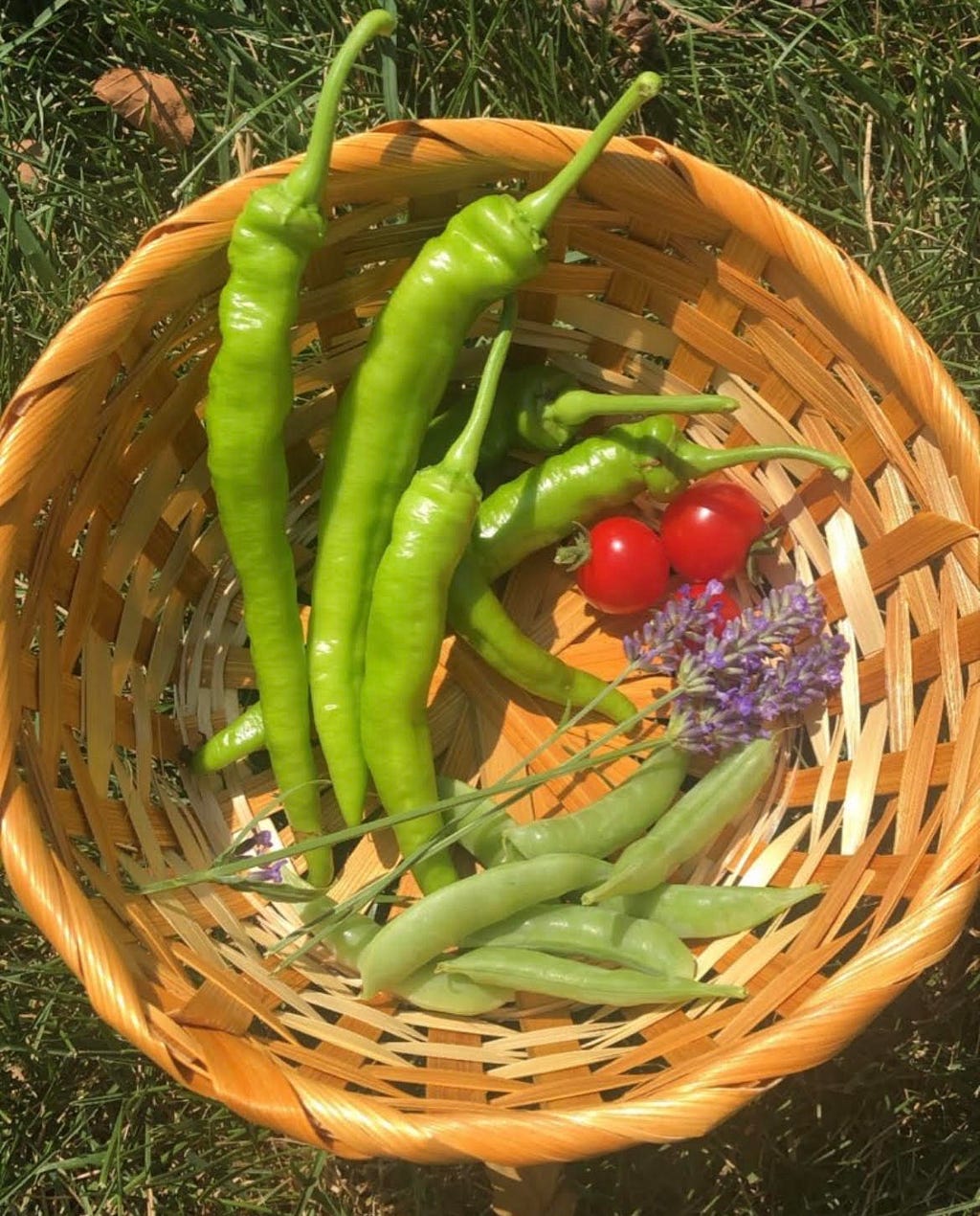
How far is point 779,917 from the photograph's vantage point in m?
1.97

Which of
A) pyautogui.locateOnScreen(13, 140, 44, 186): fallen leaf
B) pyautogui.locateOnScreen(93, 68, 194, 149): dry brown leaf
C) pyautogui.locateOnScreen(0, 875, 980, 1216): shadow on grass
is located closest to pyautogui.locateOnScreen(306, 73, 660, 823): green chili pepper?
pyautogui.locateOnScreen(0, 875, 980, 1216): shadow on grass

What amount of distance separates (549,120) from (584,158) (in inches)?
35.4

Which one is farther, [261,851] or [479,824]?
[261,851]

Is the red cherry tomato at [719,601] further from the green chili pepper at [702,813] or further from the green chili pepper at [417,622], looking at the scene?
the green chili pepper at [417,622]

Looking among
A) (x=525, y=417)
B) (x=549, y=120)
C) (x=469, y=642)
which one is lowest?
(x=469, y=642)

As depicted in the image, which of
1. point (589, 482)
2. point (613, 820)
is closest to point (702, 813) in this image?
point (613, 820)

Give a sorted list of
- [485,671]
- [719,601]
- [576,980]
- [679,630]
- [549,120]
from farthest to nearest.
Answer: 1. [549,120]
2. [485,671]
3. [719,601]
4. [679,630]
5. [576,980]

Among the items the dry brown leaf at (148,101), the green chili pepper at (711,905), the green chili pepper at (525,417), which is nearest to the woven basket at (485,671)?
the green chili pepper at (711,905)

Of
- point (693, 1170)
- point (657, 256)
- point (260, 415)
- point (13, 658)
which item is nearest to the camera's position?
point (13, 658)

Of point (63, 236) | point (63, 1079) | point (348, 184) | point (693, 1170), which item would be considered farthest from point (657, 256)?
point (63, 1079)

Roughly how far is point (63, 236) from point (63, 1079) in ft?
5.98

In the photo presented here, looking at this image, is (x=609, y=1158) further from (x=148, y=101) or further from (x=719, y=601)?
(x=148, y=101)

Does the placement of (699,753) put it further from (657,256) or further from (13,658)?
(13,658)

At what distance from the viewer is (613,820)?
2.05 meters
